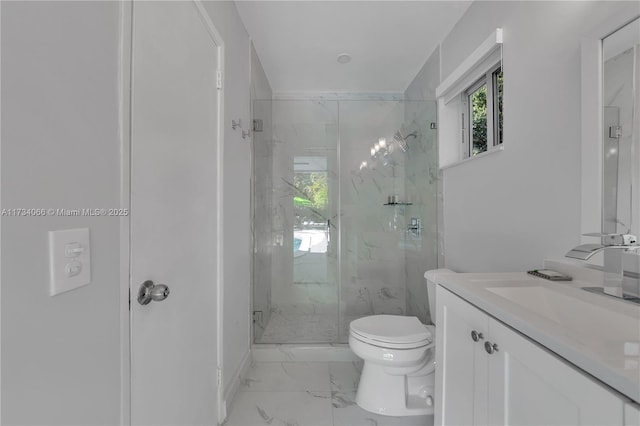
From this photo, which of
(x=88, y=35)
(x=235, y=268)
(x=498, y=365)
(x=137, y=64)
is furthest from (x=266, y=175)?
(x=498, y=365)

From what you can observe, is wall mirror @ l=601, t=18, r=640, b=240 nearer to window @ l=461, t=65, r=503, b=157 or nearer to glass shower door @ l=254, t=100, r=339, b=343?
window @ l=461, t=65, r=503, b=157

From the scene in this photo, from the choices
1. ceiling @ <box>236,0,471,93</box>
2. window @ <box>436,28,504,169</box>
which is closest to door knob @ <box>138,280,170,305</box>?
window @ <box>436,28,504,169</box>

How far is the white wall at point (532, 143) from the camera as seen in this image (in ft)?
3.54

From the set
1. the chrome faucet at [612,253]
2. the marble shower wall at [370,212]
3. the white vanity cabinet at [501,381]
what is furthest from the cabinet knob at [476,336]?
the marble shower wall at [370,212]

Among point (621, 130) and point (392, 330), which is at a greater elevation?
point (621, 130)

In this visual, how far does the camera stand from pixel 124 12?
77 centimetres

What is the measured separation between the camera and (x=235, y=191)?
1.83m

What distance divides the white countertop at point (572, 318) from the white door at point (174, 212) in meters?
1.02

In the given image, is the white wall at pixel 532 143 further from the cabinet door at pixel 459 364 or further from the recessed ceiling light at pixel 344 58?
the recessed ceiling light at pixel 344 58

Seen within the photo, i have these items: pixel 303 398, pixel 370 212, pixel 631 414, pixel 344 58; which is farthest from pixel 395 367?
pixel 344 58

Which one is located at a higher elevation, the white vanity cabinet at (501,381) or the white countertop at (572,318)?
the white countertop at (572,318)

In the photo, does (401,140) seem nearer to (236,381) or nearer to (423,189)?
(423,189)

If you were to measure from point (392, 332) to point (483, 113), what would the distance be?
1.50 metres

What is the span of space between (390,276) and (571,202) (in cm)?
191
